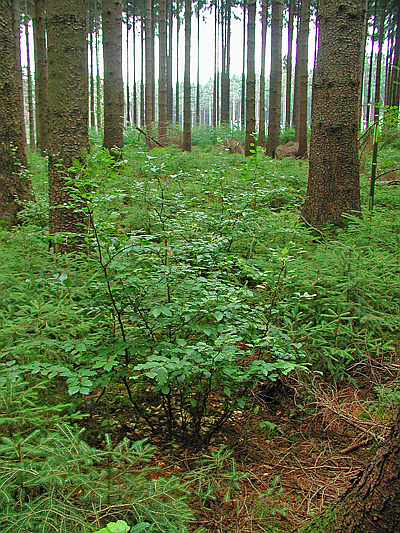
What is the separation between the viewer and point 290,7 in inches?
987

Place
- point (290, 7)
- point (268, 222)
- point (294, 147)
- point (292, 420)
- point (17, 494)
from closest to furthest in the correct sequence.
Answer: point (17, 494) < point (292, 420) < point (268, 222) < point (294, 147) < point (290, 7)

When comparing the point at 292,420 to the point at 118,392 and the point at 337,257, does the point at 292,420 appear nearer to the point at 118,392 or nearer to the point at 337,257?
the point at 118,392

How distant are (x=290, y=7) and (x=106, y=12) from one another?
63.0 feet

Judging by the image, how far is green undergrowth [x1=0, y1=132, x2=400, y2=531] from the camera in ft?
5.87

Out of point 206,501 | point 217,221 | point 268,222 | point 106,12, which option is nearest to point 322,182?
point 268,222

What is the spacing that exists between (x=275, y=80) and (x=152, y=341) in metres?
13.5

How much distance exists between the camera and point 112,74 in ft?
35.8

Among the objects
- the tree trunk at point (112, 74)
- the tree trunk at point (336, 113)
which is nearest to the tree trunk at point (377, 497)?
the tree trunk at point (336, 113)

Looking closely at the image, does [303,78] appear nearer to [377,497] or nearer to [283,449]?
[283,449]

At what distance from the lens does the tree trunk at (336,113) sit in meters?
5.54

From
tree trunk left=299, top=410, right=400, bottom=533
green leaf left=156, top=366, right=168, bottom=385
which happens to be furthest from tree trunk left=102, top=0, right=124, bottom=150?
tree trunk left=299, top=410, right=400, bottom=533

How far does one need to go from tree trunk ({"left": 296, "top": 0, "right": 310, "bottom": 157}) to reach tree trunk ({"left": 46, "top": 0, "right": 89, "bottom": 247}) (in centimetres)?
920

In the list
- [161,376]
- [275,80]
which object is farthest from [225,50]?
[161,376]

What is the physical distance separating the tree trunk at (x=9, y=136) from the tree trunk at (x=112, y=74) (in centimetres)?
354
